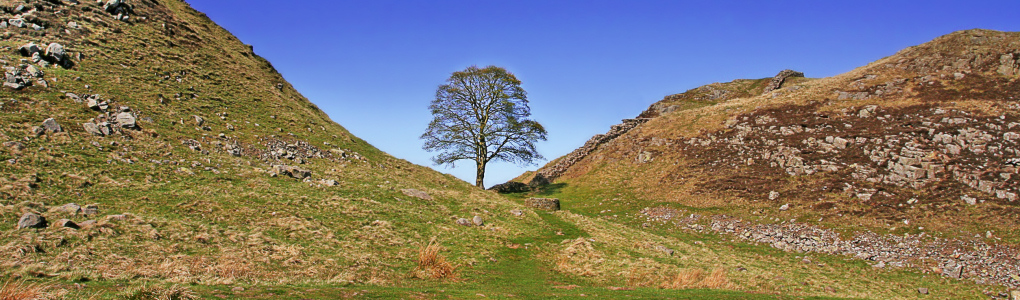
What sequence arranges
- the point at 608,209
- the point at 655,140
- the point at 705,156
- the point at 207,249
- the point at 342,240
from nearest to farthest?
1. the point at 207,249
2. the point at 342,240
3. the point at 608,209
4. the point at 705,156
5. the point at 655,140

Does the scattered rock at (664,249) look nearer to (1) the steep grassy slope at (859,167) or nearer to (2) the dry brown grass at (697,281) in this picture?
(2) the dry brown grass at (697,281)

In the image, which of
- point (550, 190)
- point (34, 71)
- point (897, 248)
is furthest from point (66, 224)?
point (550, 190)

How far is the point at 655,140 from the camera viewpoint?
170 feet

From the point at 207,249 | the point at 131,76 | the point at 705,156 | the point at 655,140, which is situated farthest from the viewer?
the point at 655,140

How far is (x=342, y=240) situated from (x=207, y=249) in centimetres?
491

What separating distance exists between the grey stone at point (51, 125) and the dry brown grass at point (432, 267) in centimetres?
1730

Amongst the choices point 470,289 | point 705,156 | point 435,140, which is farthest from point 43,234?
point 705,156

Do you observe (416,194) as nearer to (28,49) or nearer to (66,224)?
(66,224)

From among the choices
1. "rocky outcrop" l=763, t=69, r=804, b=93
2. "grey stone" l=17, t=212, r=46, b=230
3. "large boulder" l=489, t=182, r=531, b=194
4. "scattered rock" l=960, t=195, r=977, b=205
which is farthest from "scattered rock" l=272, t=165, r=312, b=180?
"rocky outcrop" l=763, t=69, r=804, b=93

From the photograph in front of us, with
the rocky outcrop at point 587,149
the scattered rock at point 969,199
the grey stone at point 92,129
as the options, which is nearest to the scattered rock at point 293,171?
the grey stone at point 92,129

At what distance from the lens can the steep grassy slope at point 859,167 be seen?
27.2m

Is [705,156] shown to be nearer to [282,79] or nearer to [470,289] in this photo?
[470,289]

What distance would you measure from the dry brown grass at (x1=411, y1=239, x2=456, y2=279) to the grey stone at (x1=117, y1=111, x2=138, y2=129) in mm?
→ 17123

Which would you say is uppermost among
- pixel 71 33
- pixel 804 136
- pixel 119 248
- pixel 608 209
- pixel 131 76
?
pixel 804 136
